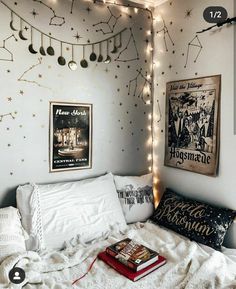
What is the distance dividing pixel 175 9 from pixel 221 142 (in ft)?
3.98

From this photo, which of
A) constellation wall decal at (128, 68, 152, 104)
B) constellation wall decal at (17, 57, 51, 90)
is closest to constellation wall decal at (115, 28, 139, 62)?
constellation wall decal at (128, 68, 152, 104)

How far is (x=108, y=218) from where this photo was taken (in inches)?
82.5

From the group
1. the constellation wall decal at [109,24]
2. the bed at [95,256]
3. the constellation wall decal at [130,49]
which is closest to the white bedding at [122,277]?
the bed at [95,256]

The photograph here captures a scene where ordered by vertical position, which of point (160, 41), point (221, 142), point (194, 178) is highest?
point (160, 41)

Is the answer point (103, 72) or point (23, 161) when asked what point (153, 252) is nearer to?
point (23, 161)

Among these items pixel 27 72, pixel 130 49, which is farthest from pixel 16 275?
pixel 130 49

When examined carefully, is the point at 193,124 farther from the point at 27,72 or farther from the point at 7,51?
the point at 7,51

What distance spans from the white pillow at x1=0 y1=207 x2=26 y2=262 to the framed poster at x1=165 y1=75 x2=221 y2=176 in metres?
1.35

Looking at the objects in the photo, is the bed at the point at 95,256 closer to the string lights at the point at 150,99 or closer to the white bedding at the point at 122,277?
the white bedding at the point at 122,277

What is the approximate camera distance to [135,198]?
7.64 ft

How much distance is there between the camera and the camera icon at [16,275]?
1.37 metres

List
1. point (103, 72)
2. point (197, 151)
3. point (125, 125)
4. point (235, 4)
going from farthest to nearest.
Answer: point (125, 125) < point (103, 72) < point (197, 151) < point (235, 4)

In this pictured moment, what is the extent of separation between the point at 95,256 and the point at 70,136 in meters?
0.93

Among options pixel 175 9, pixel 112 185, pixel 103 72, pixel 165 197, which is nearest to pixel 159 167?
pixel 165 197
